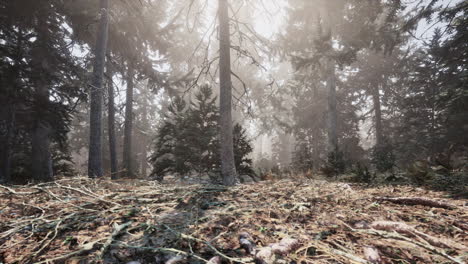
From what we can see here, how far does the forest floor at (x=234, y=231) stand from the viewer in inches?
50.3

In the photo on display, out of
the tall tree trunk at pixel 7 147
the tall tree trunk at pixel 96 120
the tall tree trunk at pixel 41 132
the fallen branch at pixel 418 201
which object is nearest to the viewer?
the fallen branch at pixel 418 201

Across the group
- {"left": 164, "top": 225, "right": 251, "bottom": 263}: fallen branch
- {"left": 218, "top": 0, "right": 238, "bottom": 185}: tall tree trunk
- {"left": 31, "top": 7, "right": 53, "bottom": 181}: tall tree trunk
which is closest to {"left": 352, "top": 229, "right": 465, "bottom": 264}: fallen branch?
{"left": 164, "top": 225, "right": 251, "bottom": 263}: fallen branch

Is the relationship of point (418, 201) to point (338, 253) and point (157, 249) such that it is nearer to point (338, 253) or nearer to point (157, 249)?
point (338, 253)

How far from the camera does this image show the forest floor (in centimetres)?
128

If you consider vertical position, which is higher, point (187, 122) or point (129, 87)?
point (129, 87)

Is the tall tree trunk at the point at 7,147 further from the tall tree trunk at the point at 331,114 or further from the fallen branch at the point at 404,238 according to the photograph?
the tall tree trunk at the point at 331,114

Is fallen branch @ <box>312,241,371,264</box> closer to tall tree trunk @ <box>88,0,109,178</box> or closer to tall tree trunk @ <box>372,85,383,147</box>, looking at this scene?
tall tree trunk @ <box>88,0,109,178</box>

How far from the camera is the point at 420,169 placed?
146 inches

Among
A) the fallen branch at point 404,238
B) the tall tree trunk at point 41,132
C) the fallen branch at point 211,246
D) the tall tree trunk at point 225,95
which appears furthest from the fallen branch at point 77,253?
the tall tree trunk at point 41,132

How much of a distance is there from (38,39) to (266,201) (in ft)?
37.7

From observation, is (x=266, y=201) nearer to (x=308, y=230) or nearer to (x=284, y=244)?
(x=308, y=230)

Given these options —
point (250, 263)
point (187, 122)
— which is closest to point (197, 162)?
point (187, 122)

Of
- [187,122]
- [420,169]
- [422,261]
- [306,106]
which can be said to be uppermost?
[306,106]

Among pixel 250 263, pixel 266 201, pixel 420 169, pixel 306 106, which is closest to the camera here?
pixel 250 263
